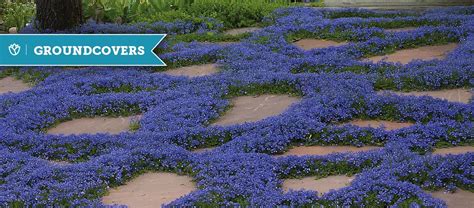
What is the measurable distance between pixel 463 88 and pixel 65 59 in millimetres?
3740

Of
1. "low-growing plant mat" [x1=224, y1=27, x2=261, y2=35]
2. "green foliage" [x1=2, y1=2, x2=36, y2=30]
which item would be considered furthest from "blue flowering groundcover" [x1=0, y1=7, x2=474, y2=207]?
"green foliage" [x1=2, y1=2, x2=36, y2=30]

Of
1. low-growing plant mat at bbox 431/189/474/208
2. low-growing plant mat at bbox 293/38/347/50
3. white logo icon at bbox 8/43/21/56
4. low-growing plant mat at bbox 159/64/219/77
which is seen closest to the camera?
low-growing plant mat at bbox 431/189/474/208

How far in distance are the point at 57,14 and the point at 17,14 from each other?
3.19 metres

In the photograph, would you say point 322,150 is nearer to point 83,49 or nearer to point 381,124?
point 381,124

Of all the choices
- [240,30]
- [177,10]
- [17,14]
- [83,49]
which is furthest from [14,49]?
[17,14]

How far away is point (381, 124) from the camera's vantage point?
5.68 meters

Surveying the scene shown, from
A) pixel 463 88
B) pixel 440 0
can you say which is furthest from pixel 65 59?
pixel 440 0

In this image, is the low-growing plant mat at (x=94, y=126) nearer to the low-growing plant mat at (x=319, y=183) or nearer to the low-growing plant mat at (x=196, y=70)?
the low-growing plant mat at (x=196, y=70)

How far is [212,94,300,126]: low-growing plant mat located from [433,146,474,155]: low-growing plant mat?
142 cm

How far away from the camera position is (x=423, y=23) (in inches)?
344

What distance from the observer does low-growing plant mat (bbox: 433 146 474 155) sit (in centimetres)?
506

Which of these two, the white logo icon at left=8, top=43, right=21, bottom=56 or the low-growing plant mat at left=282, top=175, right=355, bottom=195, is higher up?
the white logo icon at left=8, top=43, right=21, bottom=56

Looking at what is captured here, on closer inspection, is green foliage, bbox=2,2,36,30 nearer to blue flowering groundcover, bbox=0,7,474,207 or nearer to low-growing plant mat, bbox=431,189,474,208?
blue flowering groundcover, bbox=0,7,474,207

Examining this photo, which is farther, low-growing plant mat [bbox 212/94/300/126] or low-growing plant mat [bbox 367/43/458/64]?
low-growing plant mat [bbox 367/43/458/64]
